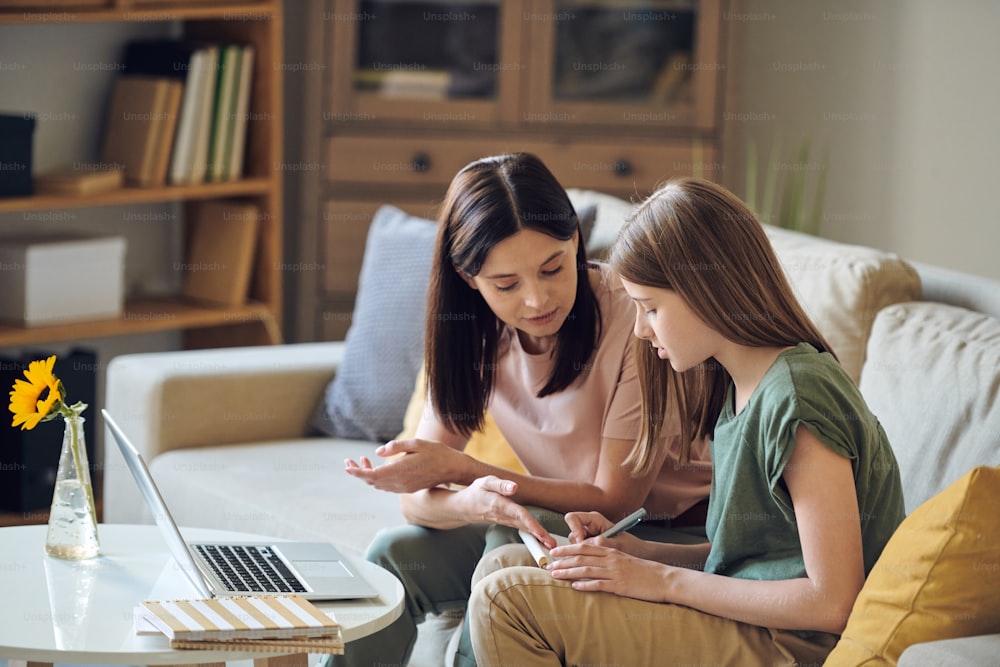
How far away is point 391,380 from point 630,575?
1139 millimetres

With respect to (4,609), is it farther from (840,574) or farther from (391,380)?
(391,380)

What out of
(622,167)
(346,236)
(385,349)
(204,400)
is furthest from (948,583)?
(346,236)

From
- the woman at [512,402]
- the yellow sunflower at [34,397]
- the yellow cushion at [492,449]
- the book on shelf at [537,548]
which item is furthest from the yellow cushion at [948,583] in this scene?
the yellow sunflower at [34,397]

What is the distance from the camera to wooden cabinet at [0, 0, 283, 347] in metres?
2.98

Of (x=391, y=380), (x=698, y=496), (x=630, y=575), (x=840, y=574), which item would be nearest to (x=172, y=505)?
(x=391, y=380)


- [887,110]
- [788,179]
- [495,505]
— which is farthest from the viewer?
[788,179]

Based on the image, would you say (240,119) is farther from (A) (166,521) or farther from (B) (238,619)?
(B) (238,619)

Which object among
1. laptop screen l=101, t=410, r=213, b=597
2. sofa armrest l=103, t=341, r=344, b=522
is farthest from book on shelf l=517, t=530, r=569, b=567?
sofa armrest l=103, t=341, r=344, b=522

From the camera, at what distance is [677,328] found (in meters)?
1.44

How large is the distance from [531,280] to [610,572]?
0.48 meters

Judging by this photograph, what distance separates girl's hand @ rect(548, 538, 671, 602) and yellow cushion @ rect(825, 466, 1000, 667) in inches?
9.3

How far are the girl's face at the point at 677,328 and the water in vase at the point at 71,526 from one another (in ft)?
2.34

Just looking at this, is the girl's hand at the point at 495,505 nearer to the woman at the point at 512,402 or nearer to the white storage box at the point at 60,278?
the woman at the point at 512,402

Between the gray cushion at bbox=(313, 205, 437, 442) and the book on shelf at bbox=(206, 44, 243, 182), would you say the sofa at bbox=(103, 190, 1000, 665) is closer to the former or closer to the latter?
the gray cushion at bbox=(313, 205, 437, 442)
